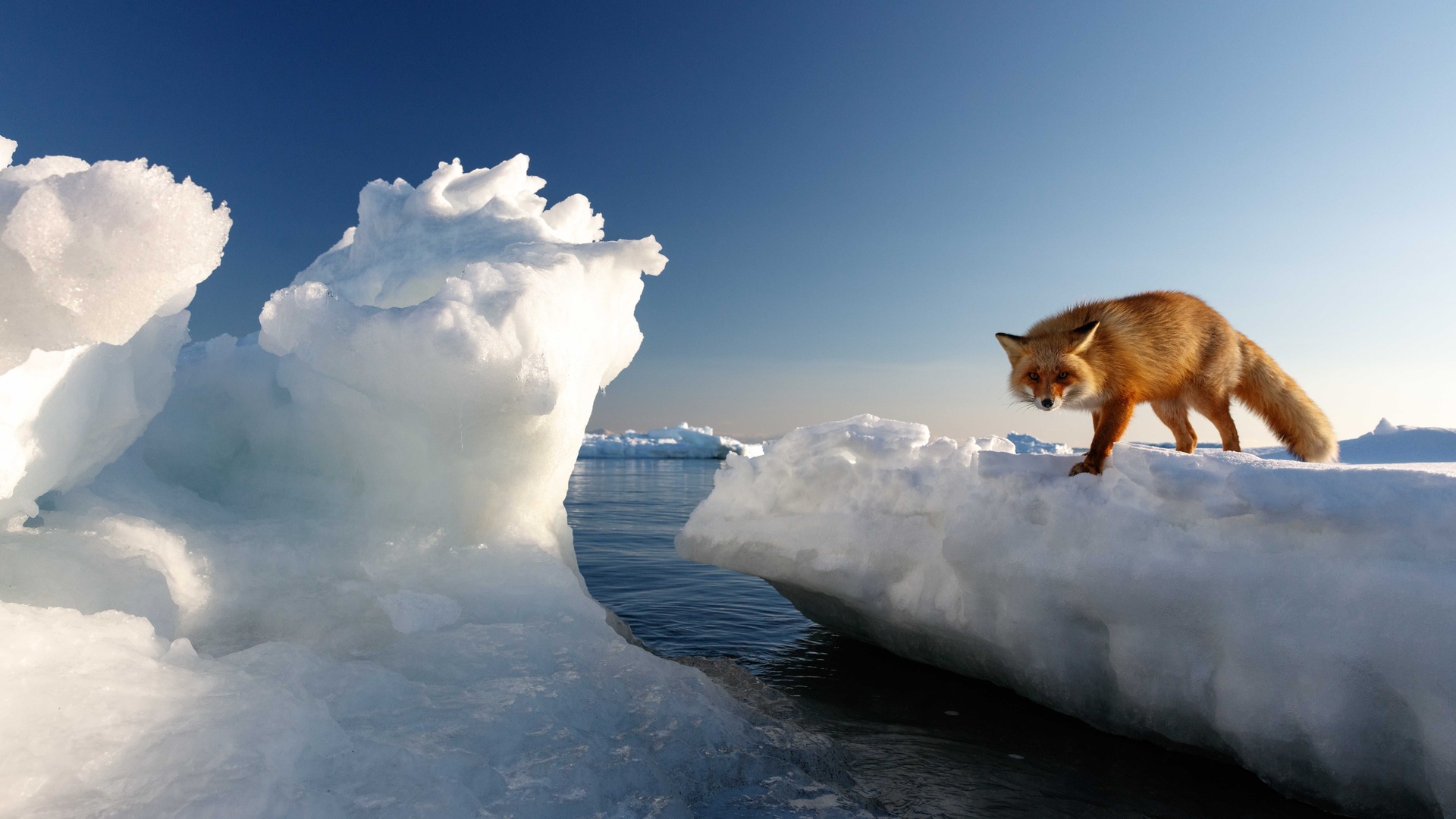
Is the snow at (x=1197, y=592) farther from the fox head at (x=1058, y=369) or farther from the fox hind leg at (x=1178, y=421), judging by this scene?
the fox hind leg at (x=1178, y=421)

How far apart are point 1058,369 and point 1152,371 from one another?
2.04 ft

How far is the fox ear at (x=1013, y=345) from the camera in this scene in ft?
12.7

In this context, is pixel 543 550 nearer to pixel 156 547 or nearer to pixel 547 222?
pixel 156 547

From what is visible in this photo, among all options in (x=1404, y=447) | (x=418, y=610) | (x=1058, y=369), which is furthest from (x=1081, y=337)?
(x=1404, y=447)

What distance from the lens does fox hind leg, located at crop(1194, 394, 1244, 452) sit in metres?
4.07

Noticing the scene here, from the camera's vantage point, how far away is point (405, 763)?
267cm

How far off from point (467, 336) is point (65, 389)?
1.85 m

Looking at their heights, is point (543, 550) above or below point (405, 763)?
above

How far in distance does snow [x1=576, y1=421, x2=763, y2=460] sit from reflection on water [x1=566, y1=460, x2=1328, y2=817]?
4772cm

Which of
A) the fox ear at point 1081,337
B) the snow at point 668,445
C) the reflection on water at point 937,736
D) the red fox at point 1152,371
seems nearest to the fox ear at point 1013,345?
the red fox at point 1152,371

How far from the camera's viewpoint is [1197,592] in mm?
3172

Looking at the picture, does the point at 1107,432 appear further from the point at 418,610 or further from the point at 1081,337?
the point at 418,610

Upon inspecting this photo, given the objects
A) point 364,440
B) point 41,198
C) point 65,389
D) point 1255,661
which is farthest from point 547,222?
point 1255,661

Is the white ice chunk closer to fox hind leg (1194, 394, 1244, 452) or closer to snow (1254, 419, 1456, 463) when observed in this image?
fox hind leg (1194, 394, 1244, 452)
